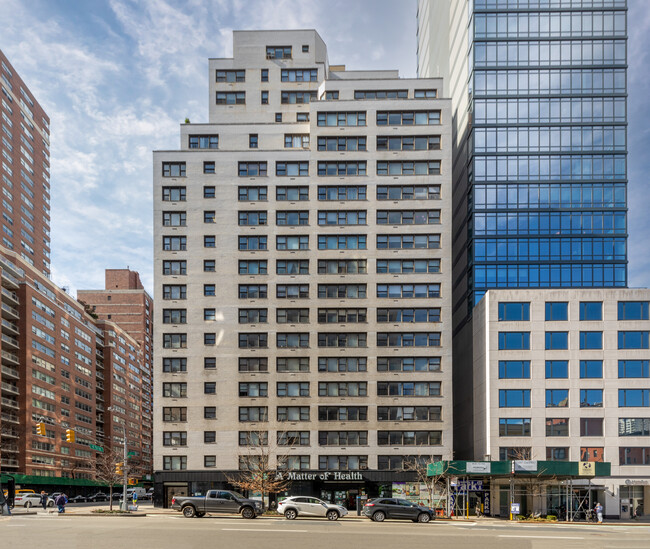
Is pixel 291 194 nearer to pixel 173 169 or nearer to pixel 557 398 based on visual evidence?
pixel 173 169

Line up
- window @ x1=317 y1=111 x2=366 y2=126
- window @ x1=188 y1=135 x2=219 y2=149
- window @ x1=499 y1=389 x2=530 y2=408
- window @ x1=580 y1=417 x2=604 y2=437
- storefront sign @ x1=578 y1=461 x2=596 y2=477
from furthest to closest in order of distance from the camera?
1. window @ x1=188 y1=135 x2=219 y2=149
2. window @ x1=317 y1=111 x2=366 y2=126
3. window @ x1=499 y1=389 x2=530 y2=408
4. window @ x1=580 y1=417 x2=604 y2=437
5. storefront sign @ x1=578 y1=461 x2=596 y2=477

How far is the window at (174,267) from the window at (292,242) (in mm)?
10833

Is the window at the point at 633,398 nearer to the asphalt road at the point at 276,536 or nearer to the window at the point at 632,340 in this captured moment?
the window at the point at 632,340

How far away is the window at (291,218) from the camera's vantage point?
236ft

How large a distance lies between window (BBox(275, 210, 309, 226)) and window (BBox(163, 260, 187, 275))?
11.7 meters

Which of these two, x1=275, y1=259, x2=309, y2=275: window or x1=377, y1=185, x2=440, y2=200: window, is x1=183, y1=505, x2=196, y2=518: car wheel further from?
x1=377, y1=185, x2=440, y2=200: window

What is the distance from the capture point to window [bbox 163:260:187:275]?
71.3m

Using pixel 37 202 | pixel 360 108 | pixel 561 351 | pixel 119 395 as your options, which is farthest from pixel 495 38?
pixel 119 395

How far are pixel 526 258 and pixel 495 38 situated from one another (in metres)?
29.2

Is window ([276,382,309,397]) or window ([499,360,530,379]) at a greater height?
window ([499,360,530,379])

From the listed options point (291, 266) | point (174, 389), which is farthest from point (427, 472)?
point (174, 389)

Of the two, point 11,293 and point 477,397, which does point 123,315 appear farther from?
point 477,397

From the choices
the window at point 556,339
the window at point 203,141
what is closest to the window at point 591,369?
the window at point 556,339

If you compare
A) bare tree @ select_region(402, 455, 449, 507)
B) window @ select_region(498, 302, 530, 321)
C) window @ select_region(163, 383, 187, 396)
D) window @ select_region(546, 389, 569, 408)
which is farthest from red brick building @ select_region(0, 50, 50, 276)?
window @ select_region(546, 389, 569, 408)
